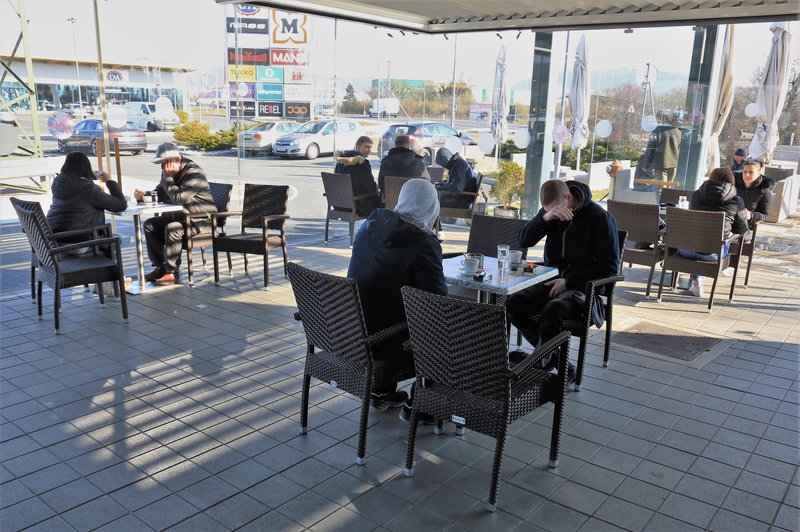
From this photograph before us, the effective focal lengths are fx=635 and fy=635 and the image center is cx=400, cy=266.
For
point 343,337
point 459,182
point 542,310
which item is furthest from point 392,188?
point 343,337

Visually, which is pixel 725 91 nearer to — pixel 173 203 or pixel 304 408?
pixel 173 203

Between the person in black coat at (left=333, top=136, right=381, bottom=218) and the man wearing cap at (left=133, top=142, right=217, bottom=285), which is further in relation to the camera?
the person in black coat at (left=333, top=136, right=381, bottom=218)

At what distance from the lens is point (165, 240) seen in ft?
22.1

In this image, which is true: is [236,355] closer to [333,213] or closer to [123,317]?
[123,317]

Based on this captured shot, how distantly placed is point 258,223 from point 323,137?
11.7 feet

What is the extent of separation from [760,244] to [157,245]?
8.63m

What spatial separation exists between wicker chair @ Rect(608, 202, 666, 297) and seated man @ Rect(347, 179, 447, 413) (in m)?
3.79

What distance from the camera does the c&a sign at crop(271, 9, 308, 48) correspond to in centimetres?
955

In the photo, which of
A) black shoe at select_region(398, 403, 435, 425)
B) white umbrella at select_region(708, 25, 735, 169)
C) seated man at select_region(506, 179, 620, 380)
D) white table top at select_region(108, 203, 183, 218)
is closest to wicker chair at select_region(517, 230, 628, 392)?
seated man at select_region(506, 179, 620, 380)

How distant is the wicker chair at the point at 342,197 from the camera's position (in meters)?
8.71

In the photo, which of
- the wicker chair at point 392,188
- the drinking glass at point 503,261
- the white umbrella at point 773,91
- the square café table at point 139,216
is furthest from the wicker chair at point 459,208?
the drinking glass at point 503,261

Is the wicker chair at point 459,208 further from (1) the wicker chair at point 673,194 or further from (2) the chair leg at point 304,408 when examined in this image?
(2) the chair leg at point 304,408

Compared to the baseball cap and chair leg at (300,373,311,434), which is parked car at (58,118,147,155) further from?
chair leg at (300,373,311,434)

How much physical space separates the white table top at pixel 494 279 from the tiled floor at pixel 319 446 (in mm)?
855
